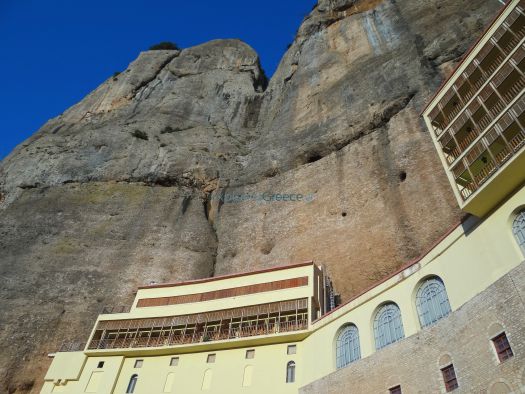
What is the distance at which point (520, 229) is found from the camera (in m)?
14.3

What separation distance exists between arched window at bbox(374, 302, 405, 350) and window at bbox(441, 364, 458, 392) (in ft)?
8.61

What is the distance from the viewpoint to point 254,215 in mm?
34469

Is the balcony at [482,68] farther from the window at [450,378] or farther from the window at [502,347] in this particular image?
the window at [450,378]

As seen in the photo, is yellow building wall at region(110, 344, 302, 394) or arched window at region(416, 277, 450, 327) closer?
arched window at region(416, 277, 450, 327)

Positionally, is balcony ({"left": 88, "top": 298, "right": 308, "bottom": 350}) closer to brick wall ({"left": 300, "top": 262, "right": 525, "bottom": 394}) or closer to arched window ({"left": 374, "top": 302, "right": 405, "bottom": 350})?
arched window ({"left": 374, "top": 302, "right": 405, "bottom": 350})

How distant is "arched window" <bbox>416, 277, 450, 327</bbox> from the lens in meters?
15.8

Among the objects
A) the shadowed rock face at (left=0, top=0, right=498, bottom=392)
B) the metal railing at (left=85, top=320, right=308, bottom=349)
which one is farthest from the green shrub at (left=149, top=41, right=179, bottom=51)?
the metal railing at (left=85, top=320, right=308, bottom=349)

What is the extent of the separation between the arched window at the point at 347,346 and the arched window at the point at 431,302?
3.13m

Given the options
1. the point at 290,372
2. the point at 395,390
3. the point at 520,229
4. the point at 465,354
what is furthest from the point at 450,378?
the point at 290,372

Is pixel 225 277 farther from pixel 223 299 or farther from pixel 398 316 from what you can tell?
pixel 398 316

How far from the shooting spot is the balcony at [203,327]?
2297 centimetres

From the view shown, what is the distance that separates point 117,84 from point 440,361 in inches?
2102

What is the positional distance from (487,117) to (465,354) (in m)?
8.88

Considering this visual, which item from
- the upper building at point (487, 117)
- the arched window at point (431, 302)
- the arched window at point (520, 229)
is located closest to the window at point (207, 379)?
the arched window at point (431, 302)
